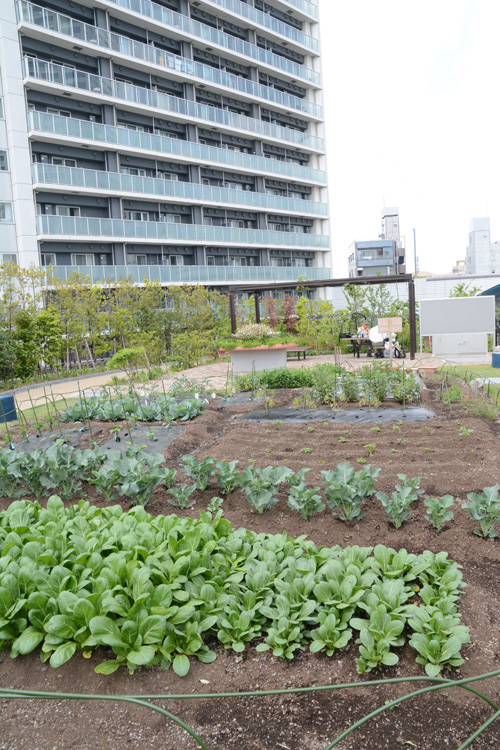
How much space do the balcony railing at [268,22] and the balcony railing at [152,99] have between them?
585 cm

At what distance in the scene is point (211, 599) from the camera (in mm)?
2926

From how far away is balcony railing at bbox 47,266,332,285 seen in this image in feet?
79.0

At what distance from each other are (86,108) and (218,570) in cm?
2679

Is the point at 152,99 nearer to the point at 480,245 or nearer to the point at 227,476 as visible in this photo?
the point at 227,476

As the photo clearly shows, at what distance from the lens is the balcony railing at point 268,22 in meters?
31.8

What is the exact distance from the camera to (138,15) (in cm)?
2628

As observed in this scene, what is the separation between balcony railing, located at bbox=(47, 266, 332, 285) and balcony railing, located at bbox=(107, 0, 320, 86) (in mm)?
12248

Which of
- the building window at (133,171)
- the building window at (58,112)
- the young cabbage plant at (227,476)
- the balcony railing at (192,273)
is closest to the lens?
the young cabbage plant at (227,476)

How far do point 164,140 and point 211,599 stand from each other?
28313 millimetres

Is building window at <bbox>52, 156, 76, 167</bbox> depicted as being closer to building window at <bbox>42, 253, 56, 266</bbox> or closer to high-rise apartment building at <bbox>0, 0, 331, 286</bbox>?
high-rise apartment building at <bbox>0, 0, 331, 286</bbox>

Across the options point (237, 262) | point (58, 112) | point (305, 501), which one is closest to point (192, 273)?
point (237, 262)

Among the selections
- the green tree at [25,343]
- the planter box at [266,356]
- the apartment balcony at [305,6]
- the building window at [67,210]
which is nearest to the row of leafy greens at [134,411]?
the green tree at [25,343]

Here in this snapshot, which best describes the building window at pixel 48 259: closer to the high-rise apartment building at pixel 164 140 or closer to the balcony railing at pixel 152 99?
the high-rise apartment building at pixel 164 140

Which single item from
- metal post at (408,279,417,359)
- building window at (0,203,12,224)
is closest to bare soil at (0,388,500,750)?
metal post at (408,279,417,359)
